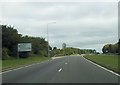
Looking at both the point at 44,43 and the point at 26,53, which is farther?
the point at 44,43

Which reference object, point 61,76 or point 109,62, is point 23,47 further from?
point 61,76

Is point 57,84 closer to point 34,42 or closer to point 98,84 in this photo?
point 98,84

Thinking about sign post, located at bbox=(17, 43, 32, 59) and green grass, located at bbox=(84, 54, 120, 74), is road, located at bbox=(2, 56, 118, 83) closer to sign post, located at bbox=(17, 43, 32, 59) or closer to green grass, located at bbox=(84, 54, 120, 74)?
green grass, located at bbox=(84, 54, 120, 74)

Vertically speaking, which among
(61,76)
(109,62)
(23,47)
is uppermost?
(23,47)

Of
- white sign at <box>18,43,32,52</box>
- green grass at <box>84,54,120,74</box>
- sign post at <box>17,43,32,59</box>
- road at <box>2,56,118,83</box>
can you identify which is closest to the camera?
road at <box>2,56,118,83</box>

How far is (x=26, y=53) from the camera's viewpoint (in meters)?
83.2

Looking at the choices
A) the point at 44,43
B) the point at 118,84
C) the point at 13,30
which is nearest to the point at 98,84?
the point at 118,84

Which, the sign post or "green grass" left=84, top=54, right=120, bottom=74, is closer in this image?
"green grass" left=84, top=54, right=120, bottom=74

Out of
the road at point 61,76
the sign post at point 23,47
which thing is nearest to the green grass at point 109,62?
the road at point 61,76

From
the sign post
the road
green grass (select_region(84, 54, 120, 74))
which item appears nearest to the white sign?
the sign post

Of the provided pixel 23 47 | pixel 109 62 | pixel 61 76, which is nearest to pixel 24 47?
pixel 23 47

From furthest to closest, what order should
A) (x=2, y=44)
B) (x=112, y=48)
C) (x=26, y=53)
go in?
(x=112, y=48), (x=26, y=53), (x=2, y=44)

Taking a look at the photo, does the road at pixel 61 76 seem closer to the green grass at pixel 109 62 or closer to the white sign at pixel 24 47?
the green grass at pixel 109 62

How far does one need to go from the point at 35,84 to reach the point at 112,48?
167m
